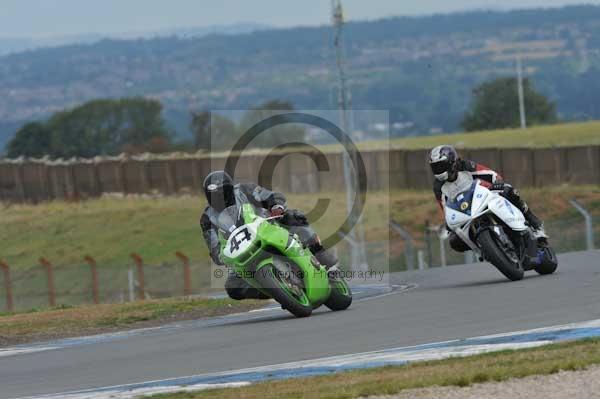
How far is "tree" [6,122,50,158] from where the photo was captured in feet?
368

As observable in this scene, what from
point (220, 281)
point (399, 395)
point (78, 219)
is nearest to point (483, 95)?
point (78, 219)

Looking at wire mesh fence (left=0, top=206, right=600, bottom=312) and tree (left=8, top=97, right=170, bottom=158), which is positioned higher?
tree (left=8, top=97, right=170, bottom=158)

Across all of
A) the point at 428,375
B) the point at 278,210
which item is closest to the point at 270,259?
the point at 278,210

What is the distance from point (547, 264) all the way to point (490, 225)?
1463 millimetres

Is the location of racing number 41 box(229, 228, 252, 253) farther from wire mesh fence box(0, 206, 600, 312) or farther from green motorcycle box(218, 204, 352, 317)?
wire mesh fence box(0, 206, 600, 312)

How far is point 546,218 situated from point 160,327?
2825cm

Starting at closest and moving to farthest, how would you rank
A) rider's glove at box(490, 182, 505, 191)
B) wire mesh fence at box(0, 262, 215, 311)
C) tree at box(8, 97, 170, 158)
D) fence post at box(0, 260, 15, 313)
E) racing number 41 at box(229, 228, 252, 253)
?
1. racing number 41 at box(229, 228, 252, 253)
2. rider's glove at box(490, 182, 505, 191)
3. fence post at box(0, 260, 15, 313)
4. wire mesh fence at box(0, 262, 215, 311)
5. tree at box(8, 97, 170, 158)

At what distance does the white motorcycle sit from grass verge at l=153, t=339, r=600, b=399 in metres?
5.39

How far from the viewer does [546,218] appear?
144 feet

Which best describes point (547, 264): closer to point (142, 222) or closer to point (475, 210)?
point (475, 210)

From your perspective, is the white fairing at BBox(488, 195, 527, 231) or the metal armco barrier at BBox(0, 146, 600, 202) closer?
the white fairing at BBox(488, 195, 527, 231)

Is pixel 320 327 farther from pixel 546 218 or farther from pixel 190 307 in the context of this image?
pixel 546 218

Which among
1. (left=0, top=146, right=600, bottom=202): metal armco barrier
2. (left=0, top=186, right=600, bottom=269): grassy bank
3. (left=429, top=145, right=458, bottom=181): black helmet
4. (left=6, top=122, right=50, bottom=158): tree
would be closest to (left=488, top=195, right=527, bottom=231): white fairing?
(left=429, top=145, right=458, bottom=181): black helmet

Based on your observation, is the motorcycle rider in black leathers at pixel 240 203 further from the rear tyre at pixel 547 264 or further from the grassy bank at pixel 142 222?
the grassy bank at pixel 142 222
